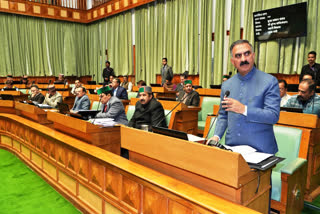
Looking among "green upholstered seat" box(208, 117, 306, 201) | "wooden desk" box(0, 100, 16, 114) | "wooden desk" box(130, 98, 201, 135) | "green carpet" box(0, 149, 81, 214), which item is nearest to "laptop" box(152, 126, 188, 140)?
"green upholstered seat" box(208, 117, 306, 201)

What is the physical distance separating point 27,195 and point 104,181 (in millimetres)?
1219

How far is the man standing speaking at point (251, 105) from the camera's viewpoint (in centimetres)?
133

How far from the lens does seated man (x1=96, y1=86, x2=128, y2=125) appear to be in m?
3.05

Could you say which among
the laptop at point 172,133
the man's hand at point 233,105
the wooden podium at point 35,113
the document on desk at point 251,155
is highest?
the man's hand at point 233,105

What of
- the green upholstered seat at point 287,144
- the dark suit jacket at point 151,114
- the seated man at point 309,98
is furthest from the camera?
the dark suit jacket at point 151,114

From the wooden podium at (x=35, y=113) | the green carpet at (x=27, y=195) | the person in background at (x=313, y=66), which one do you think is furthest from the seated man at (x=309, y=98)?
the wooden podium at (x=35, y=113)

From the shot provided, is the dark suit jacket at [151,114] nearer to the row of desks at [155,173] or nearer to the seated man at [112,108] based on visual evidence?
the seated man at [112,108]

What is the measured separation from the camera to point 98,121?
2385 millimetres

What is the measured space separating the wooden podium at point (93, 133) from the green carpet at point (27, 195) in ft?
2.05

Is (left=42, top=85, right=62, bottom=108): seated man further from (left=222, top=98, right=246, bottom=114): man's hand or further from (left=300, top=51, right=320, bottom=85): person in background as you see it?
(left=300, top=51, right=320, bottom=85): person in background

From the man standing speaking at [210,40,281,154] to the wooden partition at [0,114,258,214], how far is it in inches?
17.4

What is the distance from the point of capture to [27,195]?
248cm

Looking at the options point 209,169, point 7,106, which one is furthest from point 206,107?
point 7,106

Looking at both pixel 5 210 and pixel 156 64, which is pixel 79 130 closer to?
pixel 5 210
